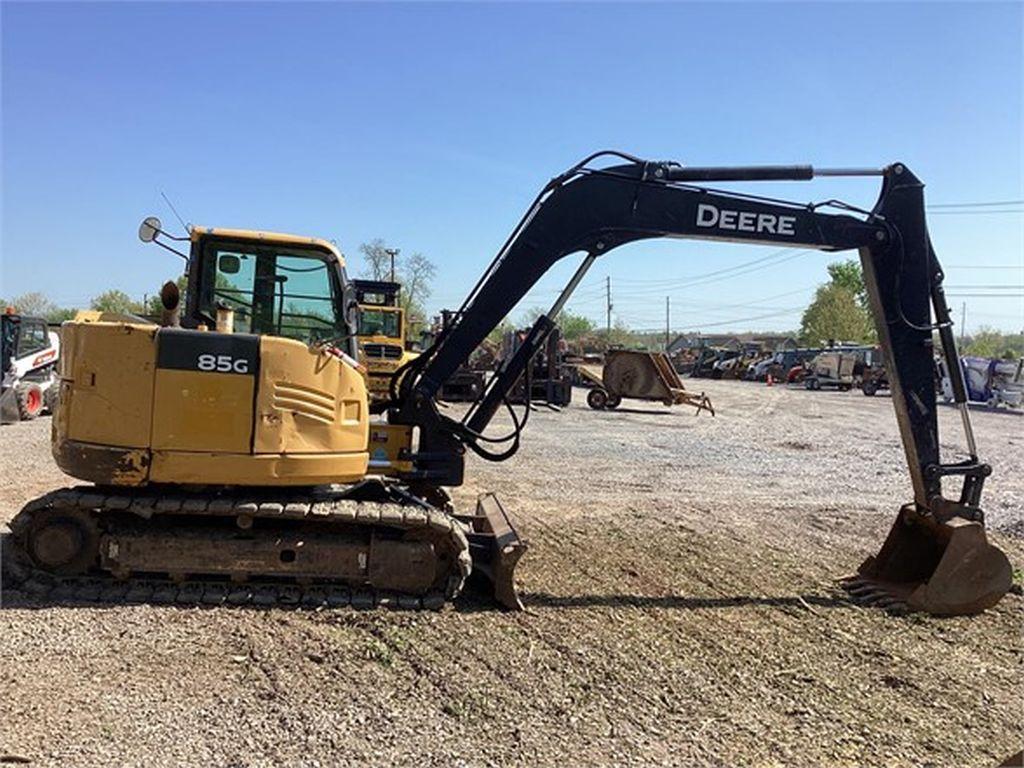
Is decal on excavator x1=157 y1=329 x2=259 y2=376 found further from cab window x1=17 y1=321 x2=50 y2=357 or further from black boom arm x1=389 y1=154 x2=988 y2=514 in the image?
cab window x1=17 y1=321 x2=50 y2=357

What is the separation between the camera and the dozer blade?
5.94 metres

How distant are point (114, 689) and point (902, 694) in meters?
4.53

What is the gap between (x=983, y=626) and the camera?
6.02 metres

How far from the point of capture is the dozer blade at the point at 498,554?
5941 millimetres

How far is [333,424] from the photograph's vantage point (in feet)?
19.4

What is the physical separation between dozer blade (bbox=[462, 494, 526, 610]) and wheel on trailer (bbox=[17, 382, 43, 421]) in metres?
14.0

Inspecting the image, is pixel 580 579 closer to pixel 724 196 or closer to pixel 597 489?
pixel 724 196

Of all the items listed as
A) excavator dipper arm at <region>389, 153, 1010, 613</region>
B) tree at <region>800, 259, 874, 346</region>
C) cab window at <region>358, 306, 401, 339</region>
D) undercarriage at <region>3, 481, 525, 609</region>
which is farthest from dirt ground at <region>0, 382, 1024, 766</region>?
tree at <region>800, 259, 874, 346</region>

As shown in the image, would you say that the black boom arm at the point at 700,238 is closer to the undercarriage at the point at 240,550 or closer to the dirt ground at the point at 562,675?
the undercarriage at the point at 240,550

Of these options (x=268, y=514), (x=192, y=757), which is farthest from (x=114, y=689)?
(x=268, y=514)

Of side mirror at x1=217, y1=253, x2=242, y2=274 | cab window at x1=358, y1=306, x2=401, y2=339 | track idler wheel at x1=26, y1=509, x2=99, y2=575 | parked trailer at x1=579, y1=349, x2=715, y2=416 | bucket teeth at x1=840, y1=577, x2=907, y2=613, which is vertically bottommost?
bucket teeth at x1=840, y1=577, x2=907, y2=613

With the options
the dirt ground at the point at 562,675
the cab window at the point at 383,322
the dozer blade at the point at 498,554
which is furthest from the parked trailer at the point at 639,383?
the dozer blade at the point at 498,554

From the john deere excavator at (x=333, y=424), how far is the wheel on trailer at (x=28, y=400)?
1294 centimetres

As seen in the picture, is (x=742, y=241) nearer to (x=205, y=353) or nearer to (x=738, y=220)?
(x=738, y=220)
